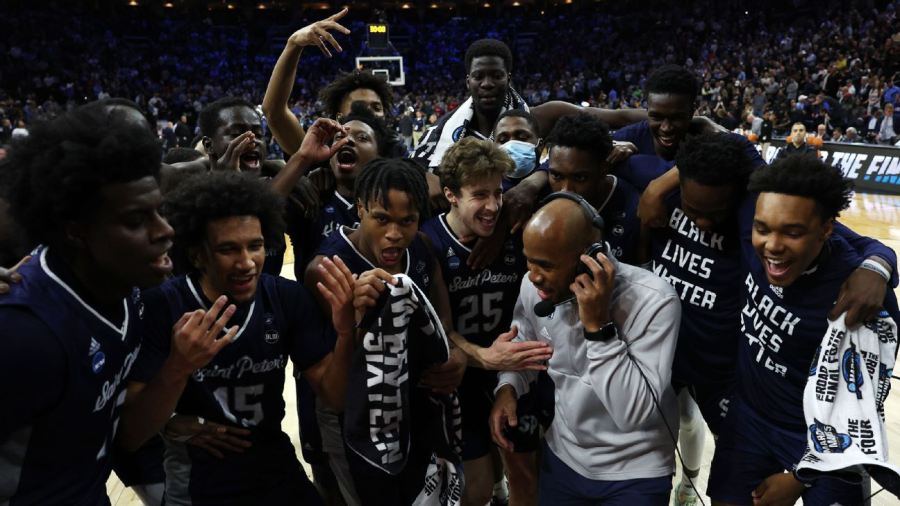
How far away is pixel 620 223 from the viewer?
3.13 m

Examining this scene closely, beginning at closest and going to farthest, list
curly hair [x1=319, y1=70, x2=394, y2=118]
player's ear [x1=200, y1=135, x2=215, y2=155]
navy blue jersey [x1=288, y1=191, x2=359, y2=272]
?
navy blue jersey [x1=288, y1=191, x2=359, y2=272] < player's ear [x1=200, y1=135, x2=215, y2=155] < curly hair [x1=319, y1=70, x2=394, y2=118]

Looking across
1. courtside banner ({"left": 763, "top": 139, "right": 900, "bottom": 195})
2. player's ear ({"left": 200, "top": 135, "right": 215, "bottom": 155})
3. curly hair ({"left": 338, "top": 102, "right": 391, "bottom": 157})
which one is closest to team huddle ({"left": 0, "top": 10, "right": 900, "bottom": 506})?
player's ear ({"left": 200, "top": 135, "right": 215, "bottom": 155})

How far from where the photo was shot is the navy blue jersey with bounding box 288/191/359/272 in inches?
127

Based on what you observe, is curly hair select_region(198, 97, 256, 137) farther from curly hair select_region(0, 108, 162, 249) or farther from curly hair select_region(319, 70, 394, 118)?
curly hair select_region(0, 108, 162, 249)

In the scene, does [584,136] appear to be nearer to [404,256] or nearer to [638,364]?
[404,256]

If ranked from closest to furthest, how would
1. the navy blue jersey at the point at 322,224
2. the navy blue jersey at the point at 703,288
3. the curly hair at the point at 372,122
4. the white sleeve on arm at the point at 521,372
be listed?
the white sleeve on arm at the point at 521,372 → the navy blue jersey at the point at 703,288 → the navy blue jersey at the point at 322,224 → the curly hair at the point at 372,122

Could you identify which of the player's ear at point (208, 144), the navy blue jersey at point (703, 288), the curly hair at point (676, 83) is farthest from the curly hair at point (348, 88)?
the navy blue jersey at point (703, 288)

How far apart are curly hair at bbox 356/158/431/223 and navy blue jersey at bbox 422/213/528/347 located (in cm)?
39

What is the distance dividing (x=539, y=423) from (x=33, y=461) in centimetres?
212

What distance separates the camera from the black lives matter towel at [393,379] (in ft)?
7.34

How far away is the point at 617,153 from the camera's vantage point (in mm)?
3201

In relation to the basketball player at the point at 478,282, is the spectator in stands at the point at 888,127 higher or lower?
lower

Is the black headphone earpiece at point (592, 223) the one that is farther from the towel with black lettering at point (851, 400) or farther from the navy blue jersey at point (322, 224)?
the navy blue jersey at point (322, 224)

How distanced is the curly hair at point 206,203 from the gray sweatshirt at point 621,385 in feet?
4.16
